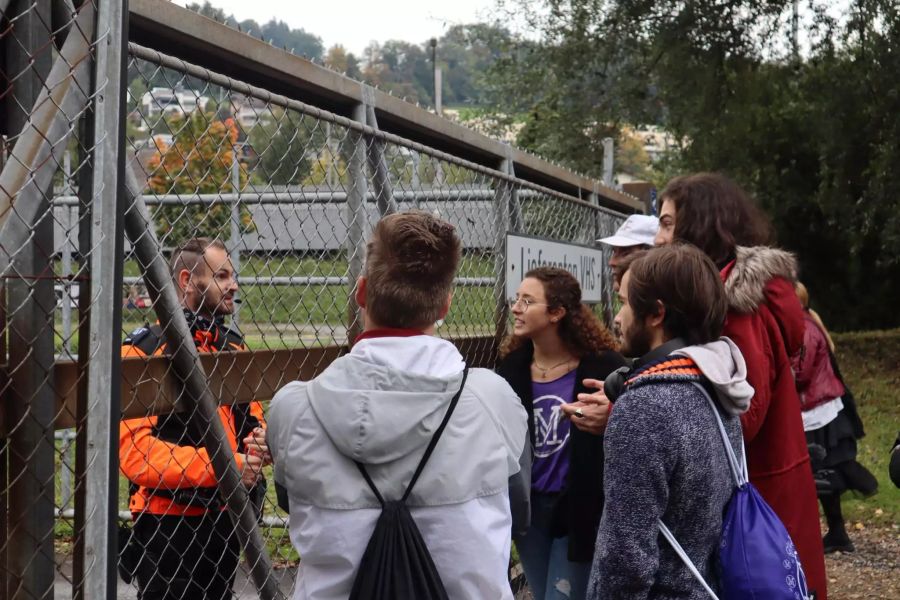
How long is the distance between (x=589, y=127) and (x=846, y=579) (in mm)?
11896

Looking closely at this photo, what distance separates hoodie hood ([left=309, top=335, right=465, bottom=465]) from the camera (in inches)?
87.9

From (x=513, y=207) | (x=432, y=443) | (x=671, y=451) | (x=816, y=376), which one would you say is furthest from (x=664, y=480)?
(x=816, y=376)

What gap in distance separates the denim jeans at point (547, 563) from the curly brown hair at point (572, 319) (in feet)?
2.12

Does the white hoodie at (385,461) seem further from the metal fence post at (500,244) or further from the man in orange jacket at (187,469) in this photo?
the metal fence post at (500,244)

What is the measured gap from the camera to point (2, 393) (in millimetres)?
2186

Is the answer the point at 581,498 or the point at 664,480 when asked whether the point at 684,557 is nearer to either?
the point at 664,480

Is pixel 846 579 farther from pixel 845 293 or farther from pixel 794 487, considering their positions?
pixel 845 293

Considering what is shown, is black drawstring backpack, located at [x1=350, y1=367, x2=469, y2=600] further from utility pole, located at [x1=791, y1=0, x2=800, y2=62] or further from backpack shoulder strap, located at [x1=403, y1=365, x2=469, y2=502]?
utility pole, located at [x1=791, y1=0, x2=800, y2=62]

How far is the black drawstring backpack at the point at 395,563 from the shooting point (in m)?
2.22

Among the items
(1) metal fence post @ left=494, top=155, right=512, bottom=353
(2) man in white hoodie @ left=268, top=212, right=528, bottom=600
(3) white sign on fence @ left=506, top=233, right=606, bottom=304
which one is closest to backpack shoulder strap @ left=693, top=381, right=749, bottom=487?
(2) man in white hoodie @ left=268, top=212, right=528, bottom=600

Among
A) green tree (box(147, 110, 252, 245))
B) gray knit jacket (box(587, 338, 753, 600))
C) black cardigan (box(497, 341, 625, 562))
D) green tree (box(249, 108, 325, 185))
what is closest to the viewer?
green tree (box(147, 110, 252, 245))

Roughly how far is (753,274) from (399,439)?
160 centimetres

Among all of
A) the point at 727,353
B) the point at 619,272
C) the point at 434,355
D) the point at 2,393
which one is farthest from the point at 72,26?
the point at 619,272

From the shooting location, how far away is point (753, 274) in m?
3.40
